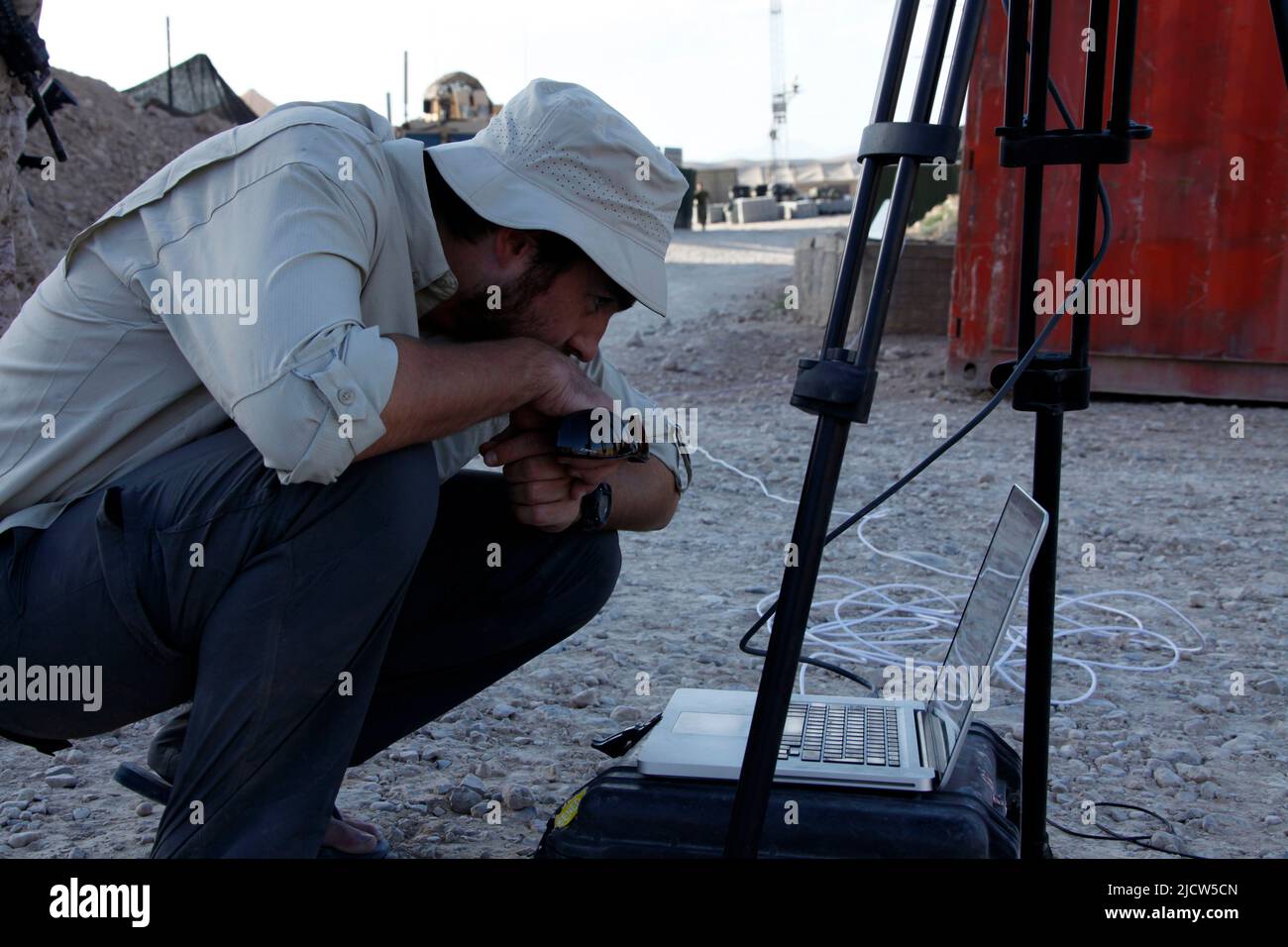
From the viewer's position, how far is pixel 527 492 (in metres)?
1.89

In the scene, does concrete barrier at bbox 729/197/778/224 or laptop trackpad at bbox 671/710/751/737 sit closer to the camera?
laptop trackpad at bbox 671/710/751/737

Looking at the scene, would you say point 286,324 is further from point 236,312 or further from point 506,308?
point 506,308

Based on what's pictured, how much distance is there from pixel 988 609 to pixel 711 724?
18.3 inches

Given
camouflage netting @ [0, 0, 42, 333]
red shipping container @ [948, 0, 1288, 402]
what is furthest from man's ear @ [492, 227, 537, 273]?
red shipping container @ [948, 0, 1288, 402]

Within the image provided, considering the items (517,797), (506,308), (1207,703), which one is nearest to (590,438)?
(506,308)

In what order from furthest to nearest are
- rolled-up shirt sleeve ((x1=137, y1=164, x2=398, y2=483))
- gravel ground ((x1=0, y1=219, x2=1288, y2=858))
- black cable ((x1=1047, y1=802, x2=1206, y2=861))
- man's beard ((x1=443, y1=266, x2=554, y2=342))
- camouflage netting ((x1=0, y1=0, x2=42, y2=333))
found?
camouflage netting ((x1=0, y1=0, x2=42, y2=333))
gravel ground ((x1=0, y1=219, x2=1288, y2=858))
black cable ((x1=1047, y1=802, x2=1206, y2=861))
man's beard ((x1=443, y1=266, x2=554, y2=342))
rolled-up shirt sleeve ((x1=137, y1=164, x2=398, y2=483))

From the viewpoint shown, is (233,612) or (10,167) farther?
(10,167)

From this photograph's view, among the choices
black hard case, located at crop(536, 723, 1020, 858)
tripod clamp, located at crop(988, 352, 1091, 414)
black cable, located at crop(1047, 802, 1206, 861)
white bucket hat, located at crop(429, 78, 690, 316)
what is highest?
white bucket hat, located at crop(429, 78, 690, 316)

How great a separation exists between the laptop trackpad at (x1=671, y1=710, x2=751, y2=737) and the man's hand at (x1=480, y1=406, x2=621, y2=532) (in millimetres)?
379

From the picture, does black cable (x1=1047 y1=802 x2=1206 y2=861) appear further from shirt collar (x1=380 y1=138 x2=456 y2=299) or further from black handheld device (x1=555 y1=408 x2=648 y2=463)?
shirt collar (x1=380 y1=138 x2=456 y2=299)

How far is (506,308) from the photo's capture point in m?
1.83

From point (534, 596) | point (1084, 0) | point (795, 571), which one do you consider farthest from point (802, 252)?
point (795, 571)

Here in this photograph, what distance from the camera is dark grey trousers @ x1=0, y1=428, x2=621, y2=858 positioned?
1.54m

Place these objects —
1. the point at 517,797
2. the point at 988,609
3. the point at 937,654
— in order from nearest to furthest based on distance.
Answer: the point at 988,609 < the point at 517,797 < the point at 937,654
